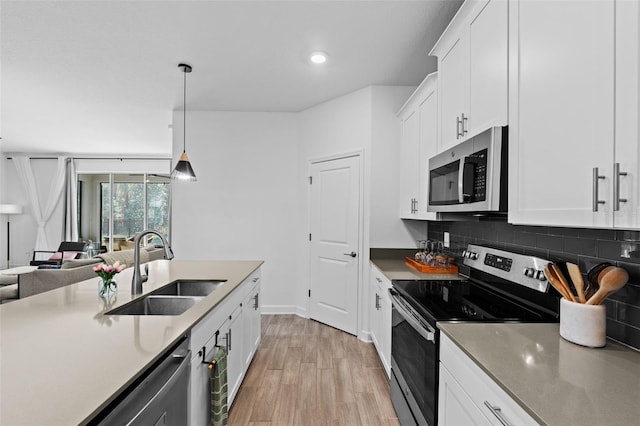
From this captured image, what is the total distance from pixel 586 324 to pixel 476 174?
0.75 metres

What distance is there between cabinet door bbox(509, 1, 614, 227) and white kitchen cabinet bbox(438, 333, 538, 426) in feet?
1.83

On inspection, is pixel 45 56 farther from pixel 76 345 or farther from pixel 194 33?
pixel 76 345

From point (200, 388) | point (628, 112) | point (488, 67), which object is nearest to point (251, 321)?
point (200, 388)

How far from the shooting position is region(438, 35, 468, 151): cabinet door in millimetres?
1872

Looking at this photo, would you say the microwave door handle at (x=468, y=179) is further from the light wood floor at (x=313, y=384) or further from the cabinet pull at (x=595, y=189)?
the light wood floor at (x=313, y=384)

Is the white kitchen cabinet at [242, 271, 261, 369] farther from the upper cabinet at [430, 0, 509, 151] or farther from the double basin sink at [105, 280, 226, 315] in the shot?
the upper cabinet at [430, 0, 509, 151]

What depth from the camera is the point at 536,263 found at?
156cm

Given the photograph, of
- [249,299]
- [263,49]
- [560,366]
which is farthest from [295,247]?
[560,366]

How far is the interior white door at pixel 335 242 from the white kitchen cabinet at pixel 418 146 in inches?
22.8

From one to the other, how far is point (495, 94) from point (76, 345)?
197cm

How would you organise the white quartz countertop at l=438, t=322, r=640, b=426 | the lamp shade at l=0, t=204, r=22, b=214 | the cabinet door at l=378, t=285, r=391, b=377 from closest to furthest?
the white quartz countertop at l=438, t=322, r=640, b=426 < the cabinet door at l=378, t=285, r=391, b=377 < the lamp shade at l=0, t=204, r=22, b=214

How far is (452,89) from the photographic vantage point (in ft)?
6.65

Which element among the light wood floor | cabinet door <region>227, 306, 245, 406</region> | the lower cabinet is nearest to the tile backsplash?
the light wood floor

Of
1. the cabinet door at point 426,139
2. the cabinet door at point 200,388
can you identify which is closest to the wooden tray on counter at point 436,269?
the cabinet door at point 426,139
